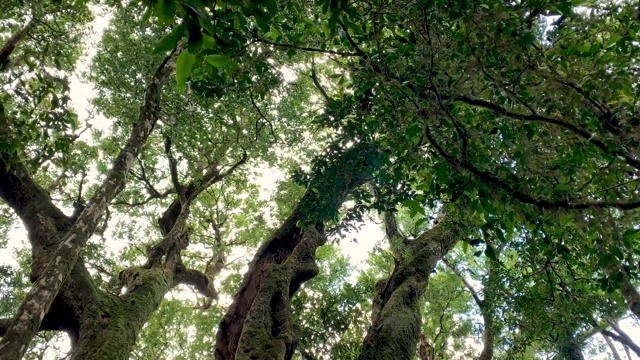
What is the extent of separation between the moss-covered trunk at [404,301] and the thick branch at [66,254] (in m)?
3.94

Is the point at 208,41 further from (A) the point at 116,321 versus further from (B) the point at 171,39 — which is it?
(A) the point at 116,321

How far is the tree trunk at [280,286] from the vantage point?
558 cm

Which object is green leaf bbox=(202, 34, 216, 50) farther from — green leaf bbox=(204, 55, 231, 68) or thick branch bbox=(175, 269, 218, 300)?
thick branch bbox=(175, 269, 218, 300)

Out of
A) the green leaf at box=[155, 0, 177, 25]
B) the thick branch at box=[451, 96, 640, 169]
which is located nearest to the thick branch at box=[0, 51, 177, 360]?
the green leaf at box=[155, 0, 177, 25]

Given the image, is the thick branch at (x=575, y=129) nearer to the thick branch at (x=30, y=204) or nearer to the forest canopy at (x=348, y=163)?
the forest canopy at (x=348, y=163)

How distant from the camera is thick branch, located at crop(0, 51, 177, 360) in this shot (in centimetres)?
396

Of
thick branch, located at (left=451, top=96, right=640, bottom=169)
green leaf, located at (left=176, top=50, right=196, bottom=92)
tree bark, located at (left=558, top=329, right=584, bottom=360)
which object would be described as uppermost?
tree bark, located at (left=558, top=329, right=584, bottom=360)

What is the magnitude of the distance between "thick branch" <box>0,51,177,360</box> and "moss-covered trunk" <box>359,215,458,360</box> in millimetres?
3937

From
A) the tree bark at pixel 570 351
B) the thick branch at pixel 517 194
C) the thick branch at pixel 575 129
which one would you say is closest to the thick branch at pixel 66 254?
the thick branch at pixel 517 194

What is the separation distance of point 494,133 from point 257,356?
13.2 ft

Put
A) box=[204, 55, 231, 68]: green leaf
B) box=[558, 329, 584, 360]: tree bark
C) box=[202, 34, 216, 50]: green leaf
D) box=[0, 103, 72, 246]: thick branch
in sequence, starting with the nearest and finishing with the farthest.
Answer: box=[202, 34, 216, 50]: green leaf, box=[204, 55, 231, 68]: green leaf, box=[0, 103, 72, 246]: thick branch, box=[558, 329, 584, 360]: tree bark

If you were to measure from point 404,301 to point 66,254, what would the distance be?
5020 mm

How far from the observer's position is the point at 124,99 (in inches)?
419

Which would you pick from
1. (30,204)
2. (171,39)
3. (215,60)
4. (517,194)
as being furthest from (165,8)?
(30,204)
